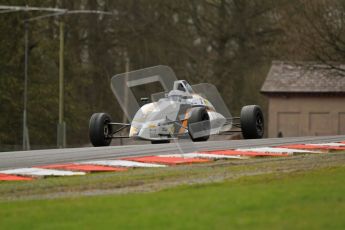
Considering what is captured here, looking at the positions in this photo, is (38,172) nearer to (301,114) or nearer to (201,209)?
(201,209)

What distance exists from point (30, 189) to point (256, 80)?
52104mm

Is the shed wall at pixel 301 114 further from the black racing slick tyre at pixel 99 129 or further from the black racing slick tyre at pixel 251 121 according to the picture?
the black racing slick tyre at pixel 99 129

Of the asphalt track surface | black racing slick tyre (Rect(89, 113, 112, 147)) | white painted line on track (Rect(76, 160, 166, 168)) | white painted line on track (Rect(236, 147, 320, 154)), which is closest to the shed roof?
black racing slick tyre (Rect(89, 113, 112, 147))

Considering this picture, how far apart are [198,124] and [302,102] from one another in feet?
135

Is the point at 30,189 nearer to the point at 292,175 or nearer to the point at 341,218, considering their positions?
the point at 292,175

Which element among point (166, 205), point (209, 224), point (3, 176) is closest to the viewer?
point (209, 224)

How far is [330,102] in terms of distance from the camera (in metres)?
63.0

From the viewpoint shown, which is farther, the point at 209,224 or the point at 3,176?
the point at 3,176

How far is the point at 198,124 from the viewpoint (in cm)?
2322

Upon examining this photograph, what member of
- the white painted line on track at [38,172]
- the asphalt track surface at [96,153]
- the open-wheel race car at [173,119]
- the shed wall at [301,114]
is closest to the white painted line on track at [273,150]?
the asphalt track surface at [96,153]

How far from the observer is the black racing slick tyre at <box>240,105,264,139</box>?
23719mm

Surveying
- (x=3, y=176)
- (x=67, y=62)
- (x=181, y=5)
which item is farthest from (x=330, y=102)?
(x=3, y=176)

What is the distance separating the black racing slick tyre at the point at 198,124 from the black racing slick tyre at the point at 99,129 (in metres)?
2.00

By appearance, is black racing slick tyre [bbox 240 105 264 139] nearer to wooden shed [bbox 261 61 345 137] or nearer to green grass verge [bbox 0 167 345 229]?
green grass verge [bbox 0 167 345 229]
